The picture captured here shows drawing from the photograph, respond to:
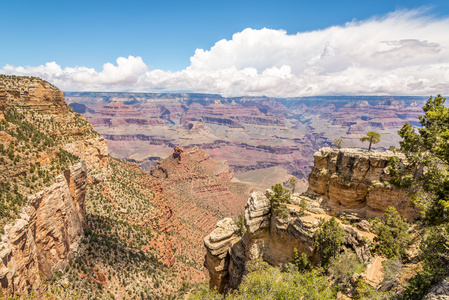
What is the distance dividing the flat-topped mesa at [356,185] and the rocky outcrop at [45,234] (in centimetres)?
3865

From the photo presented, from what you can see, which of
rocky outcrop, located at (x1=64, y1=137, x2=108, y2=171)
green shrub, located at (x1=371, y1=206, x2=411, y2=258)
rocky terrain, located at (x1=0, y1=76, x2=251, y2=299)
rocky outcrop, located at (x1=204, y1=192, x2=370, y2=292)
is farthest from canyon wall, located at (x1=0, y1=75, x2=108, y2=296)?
green shrub, located at (x1=371, y1=206, x2=411, y2=258)

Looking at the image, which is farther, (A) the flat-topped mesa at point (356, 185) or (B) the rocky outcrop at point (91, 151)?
(B) the rocky outcrop at point (91, 151)

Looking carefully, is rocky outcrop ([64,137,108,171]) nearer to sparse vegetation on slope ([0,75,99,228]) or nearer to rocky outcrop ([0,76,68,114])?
sparse vegetation on slope ([0,75,99,228])

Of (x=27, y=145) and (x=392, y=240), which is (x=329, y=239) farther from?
(x=27, y=145)

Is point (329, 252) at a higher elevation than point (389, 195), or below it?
below

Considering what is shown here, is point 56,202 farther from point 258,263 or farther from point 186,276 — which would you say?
point 186,276

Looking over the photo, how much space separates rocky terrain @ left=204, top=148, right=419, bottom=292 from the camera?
2917 cm

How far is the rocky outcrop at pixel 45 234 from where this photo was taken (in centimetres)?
2408

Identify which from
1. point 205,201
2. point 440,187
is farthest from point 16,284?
point 205,201

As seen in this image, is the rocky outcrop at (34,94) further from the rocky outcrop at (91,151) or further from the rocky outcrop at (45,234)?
the rocky outcrop at (45,234)

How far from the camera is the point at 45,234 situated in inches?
1305

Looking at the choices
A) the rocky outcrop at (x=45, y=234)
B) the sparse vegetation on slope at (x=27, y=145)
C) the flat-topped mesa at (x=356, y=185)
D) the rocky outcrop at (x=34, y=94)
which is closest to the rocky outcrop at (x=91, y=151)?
the sparse vegetation on slope at (x=27, y=145)

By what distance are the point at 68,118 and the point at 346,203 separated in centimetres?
6595

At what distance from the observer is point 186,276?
57844 millimetres
